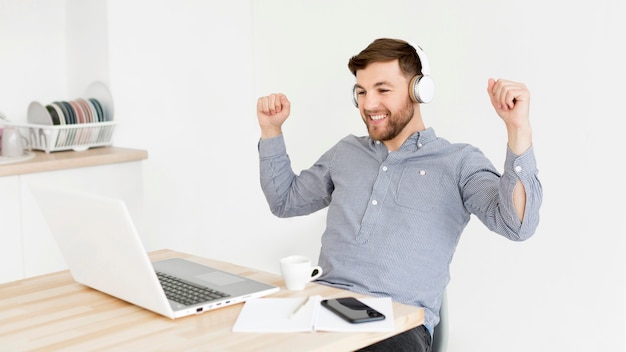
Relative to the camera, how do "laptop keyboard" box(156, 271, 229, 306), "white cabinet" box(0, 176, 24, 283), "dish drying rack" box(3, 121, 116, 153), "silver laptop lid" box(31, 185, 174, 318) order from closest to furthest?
"silver laptop lid" box(31, 185, 174, 318) → "laptop keyboard" box(156, 271, 229, 306) → "white cabinet" box(0, 176, 24, 283) → "dish drying rack" box(3, 121, 116, 153)

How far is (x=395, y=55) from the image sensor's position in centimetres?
231

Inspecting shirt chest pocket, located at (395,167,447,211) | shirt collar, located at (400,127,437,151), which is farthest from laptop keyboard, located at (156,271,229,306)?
shirt collar, located at (400,127,437,151)

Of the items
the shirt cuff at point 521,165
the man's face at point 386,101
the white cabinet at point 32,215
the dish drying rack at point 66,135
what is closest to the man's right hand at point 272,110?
the man's face at point 386,101

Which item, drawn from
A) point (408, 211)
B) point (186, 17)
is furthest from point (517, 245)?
point (186, 17)

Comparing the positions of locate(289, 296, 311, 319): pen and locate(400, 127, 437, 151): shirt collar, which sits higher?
locate(400, 127, 437, 151): shirt collar

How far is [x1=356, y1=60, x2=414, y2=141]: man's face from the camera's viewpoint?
2.29m

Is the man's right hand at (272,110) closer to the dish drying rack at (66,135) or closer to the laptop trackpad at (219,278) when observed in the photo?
the laptop trackpad at (219,278)

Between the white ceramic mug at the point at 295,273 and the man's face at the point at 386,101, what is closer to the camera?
the white ceramic mug at the point at 295,273

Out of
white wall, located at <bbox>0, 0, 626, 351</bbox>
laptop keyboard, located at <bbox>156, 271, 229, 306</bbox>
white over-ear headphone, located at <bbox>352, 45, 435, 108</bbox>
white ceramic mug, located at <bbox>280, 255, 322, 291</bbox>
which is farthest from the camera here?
white wall, located at <bbox>0, 0, 626, 351</bbox>

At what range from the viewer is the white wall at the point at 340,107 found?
2.64m

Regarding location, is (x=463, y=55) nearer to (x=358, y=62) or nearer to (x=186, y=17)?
(x=358, y=62)

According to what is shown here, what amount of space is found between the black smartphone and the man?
280 millimetres

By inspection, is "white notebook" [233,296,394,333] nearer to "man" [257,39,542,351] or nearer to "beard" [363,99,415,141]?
"man" [257,39,542,351]

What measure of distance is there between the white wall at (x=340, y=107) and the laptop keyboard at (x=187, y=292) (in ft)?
4.52
